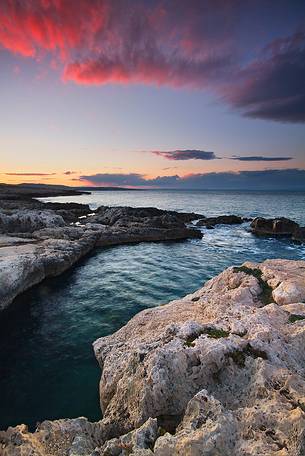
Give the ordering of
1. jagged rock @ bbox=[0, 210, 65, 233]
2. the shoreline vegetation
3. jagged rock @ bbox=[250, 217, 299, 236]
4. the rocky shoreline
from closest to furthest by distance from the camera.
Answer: the shoreline vegetation < the rocky shoreline < jagged rock @ bbox=[0, 210, 65, 233] < jagged rock @ bbox=[250, 217, 299, 236]

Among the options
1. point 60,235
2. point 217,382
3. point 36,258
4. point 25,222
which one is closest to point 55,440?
point 217,382

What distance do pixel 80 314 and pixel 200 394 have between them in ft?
60.7

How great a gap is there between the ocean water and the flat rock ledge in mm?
4930

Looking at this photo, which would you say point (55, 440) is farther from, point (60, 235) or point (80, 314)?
point (60, 235)

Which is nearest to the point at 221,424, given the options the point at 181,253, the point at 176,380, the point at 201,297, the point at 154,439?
the point at 154,439

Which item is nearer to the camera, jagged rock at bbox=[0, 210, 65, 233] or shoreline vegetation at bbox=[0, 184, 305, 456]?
shoreline vegetation at bbox=[0, 184, 305, 456]

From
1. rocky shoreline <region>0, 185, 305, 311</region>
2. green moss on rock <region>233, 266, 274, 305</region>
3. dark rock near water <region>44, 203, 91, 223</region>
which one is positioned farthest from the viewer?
dark rock near water <region>44, 203, 91, 223</region>

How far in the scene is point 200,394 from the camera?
7195 mm

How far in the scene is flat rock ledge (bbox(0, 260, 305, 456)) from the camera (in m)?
6.08

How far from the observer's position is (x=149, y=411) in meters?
8.16

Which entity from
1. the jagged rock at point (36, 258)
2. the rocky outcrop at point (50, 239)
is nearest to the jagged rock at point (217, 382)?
the jagged rock at point (36, 258)

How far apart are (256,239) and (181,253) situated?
20.6 m

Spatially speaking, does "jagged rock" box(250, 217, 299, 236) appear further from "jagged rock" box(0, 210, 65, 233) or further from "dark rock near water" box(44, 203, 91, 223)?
"jagged rock" box(0, 210, 65, 233)

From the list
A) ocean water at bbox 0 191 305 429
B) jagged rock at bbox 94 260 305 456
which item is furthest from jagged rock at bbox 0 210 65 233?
jagged rock at bbox 94 260 305 456
